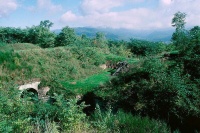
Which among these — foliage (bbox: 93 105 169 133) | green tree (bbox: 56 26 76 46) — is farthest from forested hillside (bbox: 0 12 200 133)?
green tree (bbox: 56 26 76 46)

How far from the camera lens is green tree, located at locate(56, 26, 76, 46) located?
41.0 metres

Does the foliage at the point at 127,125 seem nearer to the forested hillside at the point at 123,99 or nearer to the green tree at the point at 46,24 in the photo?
the forested hillside at the point at 123,99

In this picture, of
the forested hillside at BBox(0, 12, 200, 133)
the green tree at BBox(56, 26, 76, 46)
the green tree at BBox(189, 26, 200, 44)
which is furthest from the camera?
the green tree at BBox(56, 26, 76, 46)

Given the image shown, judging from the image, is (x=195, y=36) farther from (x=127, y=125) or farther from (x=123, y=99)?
(x=127, y=125)

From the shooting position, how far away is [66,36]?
41.2 m

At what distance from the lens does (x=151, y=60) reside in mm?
11875

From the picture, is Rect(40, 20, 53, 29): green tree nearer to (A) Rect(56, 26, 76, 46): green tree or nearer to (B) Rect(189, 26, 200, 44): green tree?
(A) Rect(56, 26, 76, 46): green tree

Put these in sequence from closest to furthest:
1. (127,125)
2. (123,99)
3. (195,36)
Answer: (127,125) → (123,99) → (195,36)

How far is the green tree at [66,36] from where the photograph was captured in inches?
1613

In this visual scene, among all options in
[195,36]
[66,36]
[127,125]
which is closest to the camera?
[127,125]


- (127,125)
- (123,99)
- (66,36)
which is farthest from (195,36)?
(66,36)

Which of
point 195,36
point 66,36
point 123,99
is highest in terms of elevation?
point 195,36

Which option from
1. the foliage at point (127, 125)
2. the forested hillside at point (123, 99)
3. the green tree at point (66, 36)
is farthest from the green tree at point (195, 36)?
the green tree at point (66, 36)

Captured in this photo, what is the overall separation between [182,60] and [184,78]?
5.06ft
